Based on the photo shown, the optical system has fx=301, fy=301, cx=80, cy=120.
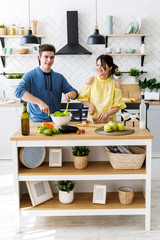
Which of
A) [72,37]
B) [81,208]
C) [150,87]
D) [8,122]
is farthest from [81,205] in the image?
[72,37]

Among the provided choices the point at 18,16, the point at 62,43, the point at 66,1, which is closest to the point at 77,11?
the point at 66,1

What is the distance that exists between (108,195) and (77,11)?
12.1 feet

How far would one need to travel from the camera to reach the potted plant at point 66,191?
2744 mm

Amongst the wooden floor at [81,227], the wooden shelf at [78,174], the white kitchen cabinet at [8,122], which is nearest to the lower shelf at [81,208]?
the wooden floor at [81,227]

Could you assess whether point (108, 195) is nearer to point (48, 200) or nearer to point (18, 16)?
point (48, 200)

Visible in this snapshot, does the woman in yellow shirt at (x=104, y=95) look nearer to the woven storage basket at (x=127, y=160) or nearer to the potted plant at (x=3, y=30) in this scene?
the woven storage basket at (x=127, y=160)

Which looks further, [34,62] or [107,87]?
[34,62]

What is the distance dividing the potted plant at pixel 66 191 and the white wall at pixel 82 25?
3166mm

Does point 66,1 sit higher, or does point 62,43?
point 66,1

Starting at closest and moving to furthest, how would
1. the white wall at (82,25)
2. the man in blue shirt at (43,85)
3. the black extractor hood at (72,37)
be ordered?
the man in blue shirt at (43,85)
the black extractor hood at (72,37)
the white wall at (82,25)

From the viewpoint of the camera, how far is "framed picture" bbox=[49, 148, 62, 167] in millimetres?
2799

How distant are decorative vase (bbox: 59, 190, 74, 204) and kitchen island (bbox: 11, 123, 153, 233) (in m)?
0.04

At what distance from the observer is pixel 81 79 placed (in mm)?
5699

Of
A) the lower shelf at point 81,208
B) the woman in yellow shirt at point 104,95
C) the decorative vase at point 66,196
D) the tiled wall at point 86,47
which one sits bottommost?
the lower shelf at point 81,208
